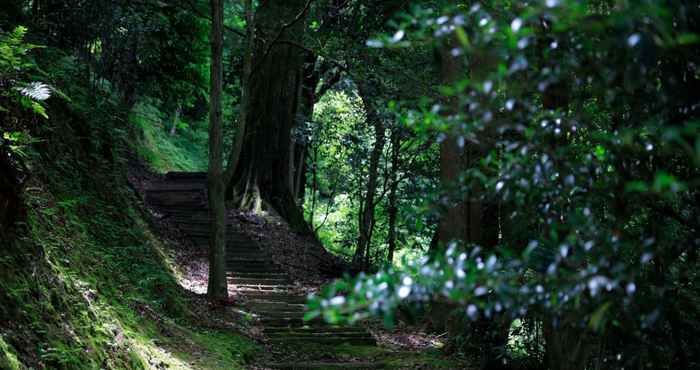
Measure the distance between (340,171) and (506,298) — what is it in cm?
1818

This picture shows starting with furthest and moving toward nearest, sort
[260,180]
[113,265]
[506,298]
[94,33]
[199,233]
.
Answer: [260,180] < [199,233] < [94,33] < [113,265] < [506,298]

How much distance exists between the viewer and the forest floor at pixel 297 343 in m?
8.54

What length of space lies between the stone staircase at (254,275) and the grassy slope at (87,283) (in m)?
1.39

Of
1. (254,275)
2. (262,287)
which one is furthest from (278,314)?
(254,275)

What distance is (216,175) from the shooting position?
10.3m

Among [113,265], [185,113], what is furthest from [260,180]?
[185,113]

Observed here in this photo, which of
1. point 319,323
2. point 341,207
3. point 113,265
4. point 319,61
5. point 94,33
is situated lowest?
point 319,323

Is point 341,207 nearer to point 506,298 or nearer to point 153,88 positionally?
point 153,88

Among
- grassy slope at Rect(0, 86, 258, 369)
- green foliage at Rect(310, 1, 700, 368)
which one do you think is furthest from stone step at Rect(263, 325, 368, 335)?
green foliage at Rect(310, 1, 700, 368)

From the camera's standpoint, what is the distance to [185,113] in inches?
1265

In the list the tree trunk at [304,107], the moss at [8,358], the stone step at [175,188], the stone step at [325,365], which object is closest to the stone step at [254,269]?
the stone step at [175,188]

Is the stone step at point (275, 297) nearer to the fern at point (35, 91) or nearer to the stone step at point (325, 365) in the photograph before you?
the stone step at point (325, 365)

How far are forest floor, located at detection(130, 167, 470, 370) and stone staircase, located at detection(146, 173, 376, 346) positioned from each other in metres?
0.17

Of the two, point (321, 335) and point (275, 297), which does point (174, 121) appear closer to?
point (275, 297)
